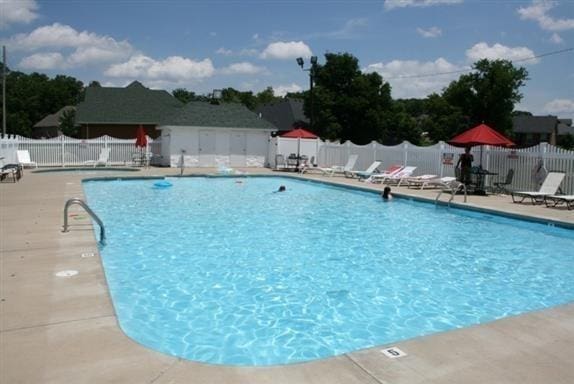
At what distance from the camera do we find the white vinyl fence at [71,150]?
25375mm

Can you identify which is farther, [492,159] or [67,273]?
[492,159]

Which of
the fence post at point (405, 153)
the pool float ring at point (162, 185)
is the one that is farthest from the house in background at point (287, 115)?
the pool float ring at point (162, 185)

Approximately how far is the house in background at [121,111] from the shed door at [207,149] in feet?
29.1

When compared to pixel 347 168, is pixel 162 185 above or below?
below

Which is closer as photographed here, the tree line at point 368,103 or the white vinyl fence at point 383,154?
the white vinyl fence at point 383,154

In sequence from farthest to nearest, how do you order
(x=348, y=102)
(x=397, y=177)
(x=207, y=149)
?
(x=348, y=102) → (x=207, y=149) → (x=397, y=177)

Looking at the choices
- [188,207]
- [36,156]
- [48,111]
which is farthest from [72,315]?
[48,111]

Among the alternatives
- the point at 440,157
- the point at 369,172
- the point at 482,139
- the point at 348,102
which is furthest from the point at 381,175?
the point at 348,102

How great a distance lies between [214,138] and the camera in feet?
89.7

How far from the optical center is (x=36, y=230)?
836 centimetres

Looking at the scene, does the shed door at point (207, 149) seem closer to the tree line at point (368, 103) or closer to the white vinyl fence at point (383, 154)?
the white vinyl fence at point (383, 154)

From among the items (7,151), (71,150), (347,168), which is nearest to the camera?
(7,151)

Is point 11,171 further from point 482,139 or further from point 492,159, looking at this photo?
point 492,159

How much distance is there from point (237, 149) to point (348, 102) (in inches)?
587
